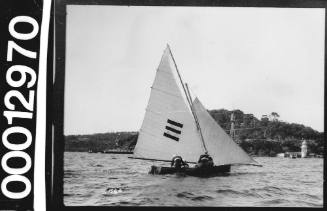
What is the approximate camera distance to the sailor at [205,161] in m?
8.25

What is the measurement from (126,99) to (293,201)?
9.53 feet

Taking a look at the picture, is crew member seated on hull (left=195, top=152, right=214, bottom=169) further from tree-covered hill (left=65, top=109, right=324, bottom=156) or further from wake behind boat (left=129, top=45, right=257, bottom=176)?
tree-covered hill (left=65, top=109, right=324, bottom=156)

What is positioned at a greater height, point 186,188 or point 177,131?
point 177,131

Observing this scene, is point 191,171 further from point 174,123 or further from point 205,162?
point 174,123

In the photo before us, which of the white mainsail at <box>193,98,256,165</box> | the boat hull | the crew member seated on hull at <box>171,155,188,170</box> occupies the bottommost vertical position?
the boat hull

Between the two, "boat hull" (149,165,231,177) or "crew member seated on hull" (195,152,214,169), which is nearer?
"boat hull" (149,165,231,177)

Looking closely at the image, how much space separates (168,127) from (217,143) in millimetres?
953

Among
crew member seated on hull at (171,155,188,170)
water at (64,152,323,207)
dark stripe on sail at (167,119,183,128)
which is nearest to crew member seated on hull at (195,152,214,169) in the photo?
crew member seated on hull at (171,155,188,170)

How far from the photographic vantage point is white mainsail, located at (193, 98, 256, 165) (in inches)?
311

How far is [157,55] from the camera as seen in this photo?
7.09 metres

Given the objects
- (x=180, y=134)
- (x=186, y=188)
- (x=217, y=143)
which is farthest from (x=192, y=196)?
(x=217, y=143)

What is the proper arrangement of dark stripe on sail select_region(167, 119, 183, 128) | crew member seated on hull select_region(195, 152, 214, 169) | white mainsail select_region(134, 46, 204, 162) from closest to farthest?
1. white mainsail select_region(134, 46, 204, 162)
2. crew member seated on hull select_region(195, 152, 214, 169)
3. dark stripe on sail select_region(167, 119, 183, 128)

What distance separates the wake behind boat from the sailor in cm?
3

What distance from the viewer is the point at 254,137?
7762 mm
